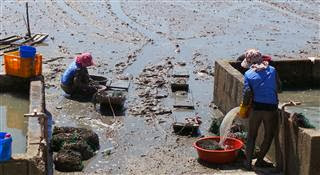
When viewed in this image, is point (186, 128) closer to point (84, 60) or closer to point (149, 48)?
point (84, 60)

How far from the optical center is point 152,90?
1585 centimetres

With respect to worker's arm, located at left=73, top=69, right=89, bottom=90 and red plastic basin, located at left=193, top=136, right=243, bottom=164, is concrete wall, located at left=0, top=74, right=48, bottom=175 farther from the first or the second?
red plastic basin, located at left=193, top=136, right=243, bottom=164

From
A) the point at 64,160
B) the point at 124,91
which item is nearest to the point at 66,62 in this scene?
the point at 124,91

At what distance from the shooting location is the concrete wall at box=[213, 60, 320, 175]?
892cm

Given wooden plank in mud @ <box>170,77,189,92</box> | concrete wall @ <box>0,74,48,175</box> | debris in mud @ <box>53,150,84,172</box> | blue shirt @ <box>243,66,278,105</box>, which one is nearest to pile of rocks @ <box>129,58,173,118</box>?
wooden plank in mud @ <box>170,77,189,92</box>

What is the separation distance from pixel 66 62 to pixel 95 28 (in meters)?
6.27

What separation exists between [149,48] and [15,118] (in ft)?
28.4

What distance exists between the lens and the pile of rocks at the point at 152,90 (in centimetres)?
1408

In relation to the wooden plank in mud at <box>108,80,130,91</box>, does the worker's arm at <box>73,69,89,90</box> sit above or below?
above

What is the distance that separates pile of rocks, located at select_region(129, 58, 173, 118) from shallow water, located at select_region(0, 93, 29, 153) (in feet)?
8.03

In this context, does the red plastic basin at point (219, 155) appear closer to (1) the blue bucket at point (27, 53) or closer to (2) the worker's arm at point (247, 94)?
(2) the worker's arm at point (247, 94)

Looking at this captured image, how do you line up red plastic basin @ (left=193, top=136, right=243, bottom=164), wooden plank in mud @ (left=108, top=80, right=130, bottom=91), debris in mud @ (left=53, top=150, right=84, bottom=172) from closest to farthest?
1. debris in mud @ (left=53, top=150, right=84, bottom=172)
2. red plastic basin @ (left=193, top=136, right=243, bottom=164)
3. wooden plank in mud @ (left=108, top=80, right=130, bottom=91)

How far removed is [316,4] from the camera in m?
32.7

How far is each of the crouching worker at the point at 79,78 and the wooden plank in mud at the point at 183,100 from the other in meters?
1.99
